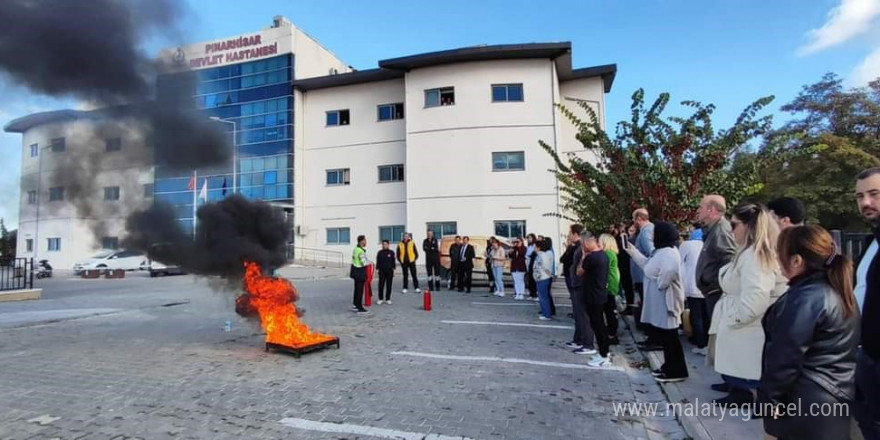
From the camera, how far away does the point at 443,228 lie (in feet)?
84.4

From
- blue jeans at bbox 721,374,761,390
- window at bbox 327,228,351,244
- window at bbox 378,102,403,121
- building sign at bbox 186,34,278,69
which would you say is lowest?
blue jeans at bbox 721,374,761,390

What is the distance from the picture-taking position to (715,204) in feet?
17.4

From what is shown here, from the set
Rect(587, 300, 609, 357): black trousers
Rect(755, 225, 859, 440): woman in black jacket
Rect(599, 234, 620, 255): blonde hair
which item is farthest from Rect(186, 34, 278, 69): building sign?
A: Rect(755, 225, 859, 440): woman in black jacket

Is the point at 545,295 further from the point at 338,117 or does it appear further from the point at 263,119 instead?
the point at 263,119

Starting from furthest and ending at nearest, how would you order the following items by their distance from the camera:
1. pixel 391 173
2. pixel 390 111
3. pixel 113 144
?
1. pixel 390 111
2. pixel 391 173
3. pixel 113 144

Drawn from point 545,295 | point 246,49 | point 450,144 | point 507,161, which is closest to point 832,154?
point 507,161

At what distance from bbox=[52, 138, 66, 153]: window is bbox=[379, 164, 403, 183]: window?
20579 millimetres

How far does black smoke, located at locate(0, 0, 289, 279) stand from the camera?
17.8 ft

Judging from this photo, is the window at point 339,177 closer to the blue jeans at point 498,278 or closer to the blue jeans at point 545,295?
the blue jeans at point 498,278

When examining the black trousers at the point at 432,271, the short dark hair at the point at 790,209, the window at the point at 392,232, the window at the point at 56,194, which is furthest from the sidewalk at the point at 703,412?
the window at the point at 392,232

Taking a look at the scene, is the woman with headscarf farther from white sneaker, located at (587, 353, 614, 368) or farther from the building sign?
the building sign

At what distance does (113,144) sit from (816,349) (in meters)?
8.46

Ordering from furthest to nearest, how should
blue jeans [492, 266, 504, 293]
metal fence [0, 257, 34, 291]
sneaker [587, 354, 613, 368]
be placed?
1. blue jeans [492, 266, 504, 293]
2. metal fence [0, 257, 34, 291]
3. sneaker [587, 354, 613, 368]

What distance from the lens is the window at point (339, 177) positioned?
94.2 ft
